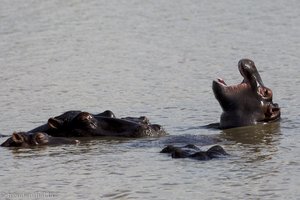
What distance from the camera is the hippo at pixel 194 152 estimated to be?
31.4 feet

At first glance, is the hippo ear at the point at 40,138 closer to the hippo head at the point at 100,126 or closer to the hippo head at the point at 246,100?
the hippo head at the point at 100,126

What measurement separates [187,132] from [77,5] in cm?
1160

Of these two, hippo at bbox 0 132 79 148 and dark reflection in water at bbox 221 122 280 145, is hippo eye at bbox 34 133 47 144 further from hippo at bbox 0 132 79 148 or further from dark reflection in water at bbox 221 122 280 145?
dark reflection in water at bbox 221 122 280 145

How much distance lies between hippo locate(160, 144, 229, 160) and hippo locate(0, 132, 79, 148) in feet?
4.20

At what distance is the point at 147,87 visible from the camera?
13961mm

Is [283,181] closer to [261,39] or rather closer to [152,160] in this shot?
[152,160]

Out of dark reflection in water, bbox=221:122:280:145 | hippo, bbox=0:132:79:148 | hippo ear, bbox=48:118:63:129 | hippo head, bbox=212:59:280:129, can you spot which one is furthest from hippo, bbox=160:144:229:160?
hippo head, bbox=212:59:280:129

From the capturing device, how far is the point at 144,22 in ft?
64.8

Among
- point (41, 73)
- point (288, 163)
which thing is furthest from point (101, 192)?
point (41, 73)

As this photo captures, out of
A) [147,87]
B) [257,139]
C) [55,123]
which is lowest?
[257,139]

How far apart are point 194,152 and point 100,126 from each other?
157 centimetres

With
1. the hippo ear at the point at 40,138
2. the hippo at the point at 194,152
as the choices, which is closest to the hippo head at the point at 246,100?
the hippo at the point at 194,152

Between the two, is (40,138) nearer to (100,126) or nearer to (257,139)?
(100,126)

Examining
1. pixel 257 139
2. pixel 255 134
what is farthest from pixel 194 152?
pixel 255 134
